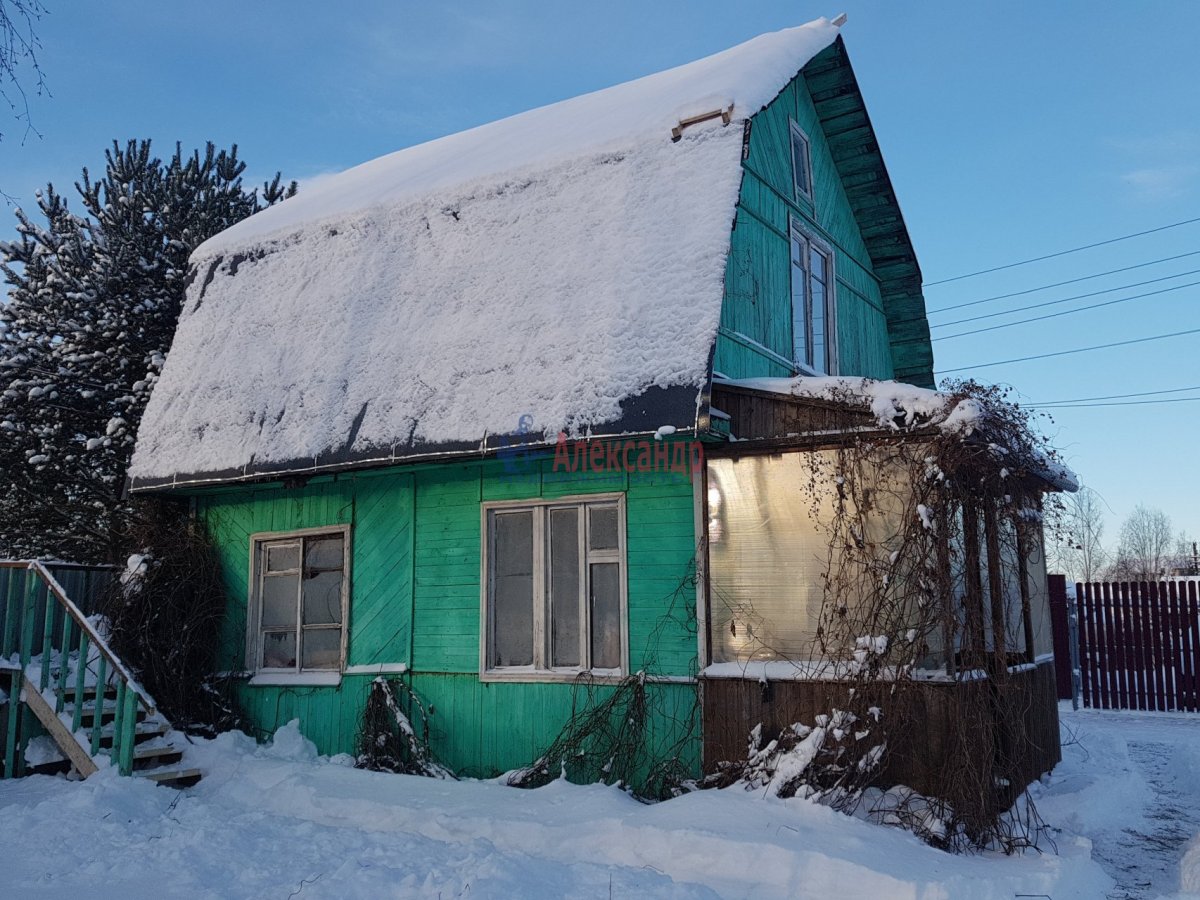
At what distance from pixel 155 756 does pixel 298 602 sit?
2.02 m

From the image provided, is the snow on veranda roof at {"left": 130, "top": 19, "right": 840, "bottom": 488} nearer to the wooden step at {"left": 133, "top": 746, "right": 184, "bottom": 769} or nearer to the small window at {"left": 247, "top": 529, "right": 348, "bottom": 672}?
the small window at {"left": 247, "top": 529, "right": 348, "bottom": 672}

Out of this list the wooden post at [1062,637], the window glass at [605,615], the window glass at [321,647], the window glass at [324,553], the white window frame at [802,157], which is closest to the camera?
the window glass at [605,615]

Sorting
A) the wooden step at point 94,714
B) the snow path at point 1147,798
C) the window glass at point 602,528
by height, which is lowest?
the snow path at point 1147,798

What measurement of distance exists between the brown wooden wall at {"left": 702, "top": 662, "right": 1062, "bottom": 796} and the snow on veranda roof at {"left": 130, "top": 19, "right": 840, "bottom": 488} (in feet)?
6.82

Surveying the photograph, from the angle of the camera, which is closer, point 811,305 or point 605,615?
point 605,615

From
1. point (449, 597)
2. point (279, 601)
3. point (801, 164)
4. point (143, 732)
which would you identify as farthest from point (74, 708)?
point (801, 164)

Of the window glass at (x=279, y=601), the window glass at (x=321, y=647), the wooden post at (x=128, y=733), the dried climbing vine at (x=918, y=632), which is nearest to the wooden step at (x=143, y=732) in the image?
the wooden post at (x=128, y=733)

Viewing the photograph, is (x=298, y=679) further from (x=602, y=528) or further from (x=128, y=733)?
(x=602, y=528)

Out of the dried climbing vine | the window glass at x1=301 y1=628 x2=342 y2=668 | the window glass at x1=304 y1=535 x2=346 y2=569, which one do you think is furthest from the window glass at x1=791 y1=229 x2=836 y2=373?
the window glass at x1=301 y1=628 x2=342 y2=668

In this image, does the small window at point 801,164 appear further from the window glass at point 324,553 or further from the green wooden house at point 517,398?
the window glass at point 324,553

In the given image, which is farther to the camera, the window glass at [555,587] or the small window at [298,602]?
the small window at [298,602]

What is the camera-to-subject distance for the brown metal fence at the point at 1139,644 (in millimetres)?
13586

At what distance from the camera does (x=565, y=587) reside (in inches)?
328

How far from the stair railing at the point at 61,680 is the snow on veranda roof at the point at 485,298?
5.55 feet
